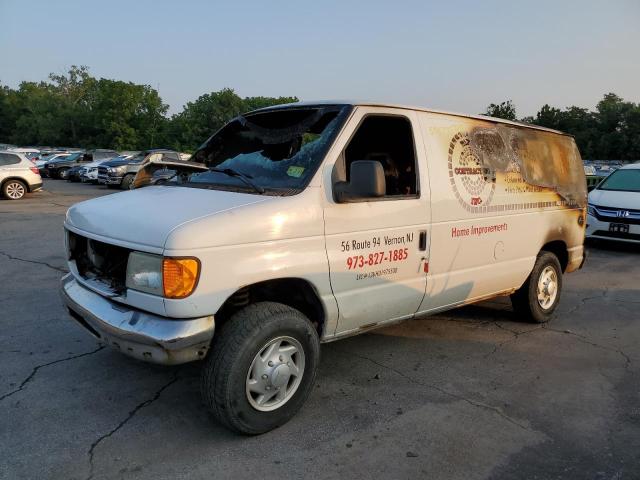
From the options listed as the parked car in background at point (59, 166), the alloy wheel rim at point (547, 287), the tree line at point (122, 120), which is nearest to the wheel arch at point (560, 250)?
the alloy wheel rim at point (547, 287)

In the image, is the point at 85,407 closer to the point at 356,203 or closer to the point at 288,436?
the point at 288,436

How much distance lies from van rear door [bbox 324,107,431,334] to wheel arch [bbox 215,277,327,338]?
0.47ft

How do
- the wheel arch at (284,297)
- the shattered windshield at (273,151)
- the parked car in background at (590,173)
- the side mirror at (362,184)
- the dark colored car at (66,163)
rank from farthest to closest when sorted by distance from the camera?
the dark colored car at (66,163) < the parked car in background at (590,173) < the shattered windshield at (273,151) < the side mirror at (362,184) < the wheel arch at (284,297)

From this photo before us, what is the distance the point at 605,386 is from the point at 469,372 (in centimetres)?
102

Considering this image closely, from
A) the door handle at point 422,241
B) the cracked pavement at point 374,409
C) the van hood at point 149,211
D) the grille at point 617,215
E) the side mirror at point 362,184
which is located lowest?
the cracked pavement at point 374,409

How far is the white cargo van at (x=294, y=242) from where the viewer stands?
2.81 m

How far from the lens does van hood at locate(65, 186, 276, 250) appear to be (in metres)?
2.84

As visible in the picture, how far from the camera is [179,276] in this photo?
269cm

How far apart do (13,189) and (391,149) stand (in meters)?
17.8

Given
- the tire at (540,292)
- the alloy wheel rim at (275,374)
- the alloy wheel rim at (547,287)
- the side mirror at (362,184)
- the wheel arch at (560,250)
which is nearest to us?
the alloy wheel rim at (275,374)

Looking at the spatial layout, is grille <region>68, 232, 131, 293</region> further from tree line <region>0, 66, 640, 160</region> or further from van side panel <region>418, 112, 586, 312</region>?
tree line <region>0, 66, 640, 160</region>

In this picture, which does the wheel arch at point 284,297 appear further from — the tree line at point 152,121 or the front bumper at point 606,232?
the tree line at point 152,121

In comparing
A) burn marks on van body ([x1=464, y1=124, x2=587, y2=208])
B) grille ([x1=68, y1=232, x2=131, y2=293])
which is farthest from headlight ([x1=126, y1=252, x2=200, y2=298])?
burn marks on van body ([x1=464, y1=124, x2=587, y2=208])

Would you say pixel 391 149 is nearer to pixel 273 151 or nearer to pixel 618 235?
pixel 273 151
